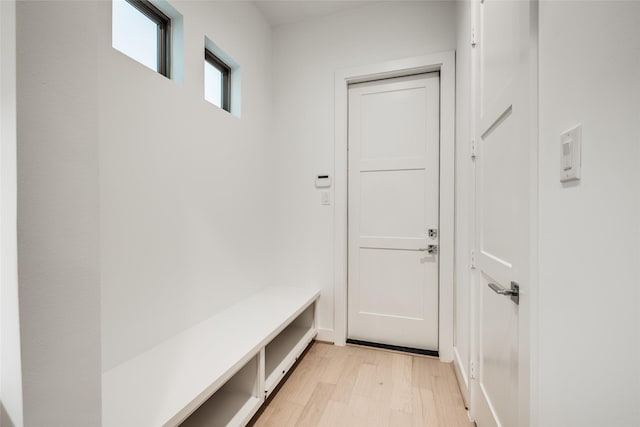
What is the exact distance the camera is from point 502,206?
1168 mm

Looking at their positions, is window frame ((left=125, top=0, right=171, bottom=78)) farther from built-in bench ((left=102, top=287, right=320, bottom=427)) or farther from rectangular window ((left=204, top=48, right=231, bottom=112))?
built-in bench ((left=102, top=287, right=320, bottom=427))

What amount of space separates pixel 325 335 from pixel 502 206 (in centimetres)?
188

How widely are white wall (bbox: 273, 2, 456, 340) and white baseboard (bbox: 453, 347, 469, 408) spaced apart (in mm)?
992

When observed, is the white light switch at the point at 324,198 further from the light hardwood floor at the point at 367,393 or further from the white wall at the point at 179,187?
the light hardwood floor at the point at 367,393

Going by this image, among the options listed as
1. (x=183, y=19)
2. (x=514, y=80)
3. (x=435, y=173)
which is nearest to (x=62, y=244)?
(x=514, y=80)

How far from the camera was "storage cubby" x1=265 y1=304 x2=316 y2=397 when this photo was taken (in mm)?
1766

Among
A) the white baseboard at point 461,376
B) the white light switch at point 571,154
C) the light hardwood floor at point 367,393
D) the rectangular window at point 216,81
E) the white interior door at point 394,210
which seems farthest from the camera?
the white interior door at point 394,210

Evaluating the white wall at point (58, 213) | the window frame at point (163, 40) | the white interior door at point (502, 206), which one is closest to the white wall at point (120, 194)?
the white wall at point (58, 213)

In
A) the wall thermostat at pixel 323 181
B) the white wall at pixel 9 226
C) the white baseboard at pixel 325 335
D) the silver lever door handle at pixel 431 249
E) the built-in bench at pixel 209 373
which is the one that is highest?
the wall thermostat at pixel 323 181

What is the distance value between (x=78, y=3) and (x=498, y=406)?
1.90 m

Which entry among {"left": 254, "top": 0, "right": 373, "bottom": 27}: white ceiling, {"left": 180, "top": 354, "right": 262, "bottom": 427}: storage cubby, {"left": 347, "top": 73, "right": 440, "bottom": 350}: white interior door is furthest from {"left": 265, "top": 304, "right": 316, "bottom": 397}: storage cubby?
{"left": 254, "top": 0, "right": 373, "bottom": 27}: white ceiling

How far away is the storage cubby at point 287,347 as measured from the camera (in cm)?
177

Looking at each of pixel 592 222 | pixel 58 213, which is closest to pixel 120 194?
pixel 58 213

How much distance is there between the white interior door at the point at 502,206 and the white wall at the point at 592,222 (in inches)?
4.9
